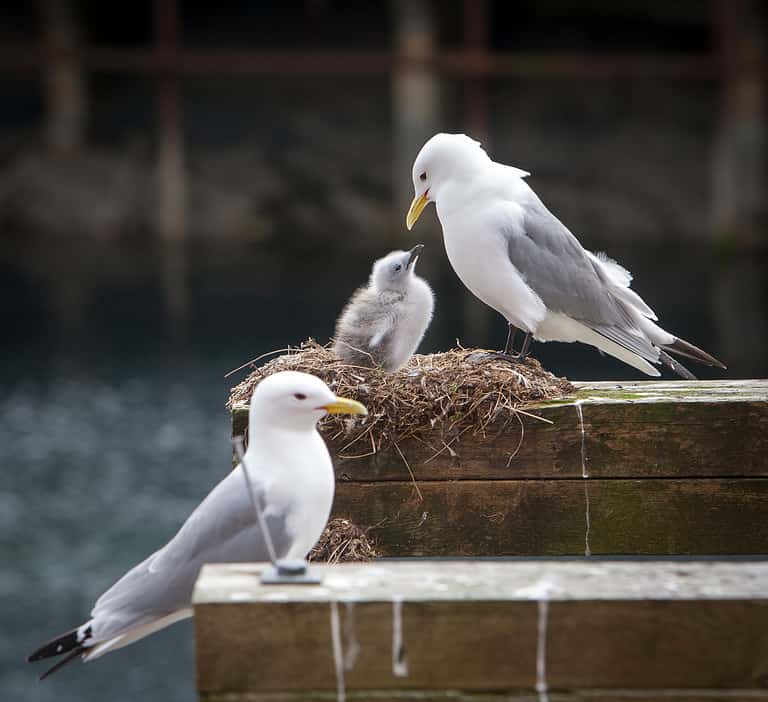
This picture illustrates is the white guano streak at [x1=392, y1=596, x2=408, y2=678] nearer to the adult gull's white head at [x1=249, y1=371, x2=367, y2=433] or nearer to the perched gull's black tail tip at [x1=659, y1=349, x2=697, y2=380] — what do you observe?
the adult gull's white head at [x1=249, y1=371, x2=367, y2=433]

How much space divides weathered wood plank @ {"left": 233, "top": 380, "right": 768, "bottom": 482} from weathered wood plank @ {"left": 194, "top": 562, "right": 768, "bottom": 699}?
44.7 inches

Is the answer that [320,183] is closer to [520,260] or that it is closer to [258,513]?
[520,260]

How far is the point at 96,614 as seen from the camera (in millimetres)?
2787

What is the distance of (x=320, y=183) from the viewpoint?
1902 cm

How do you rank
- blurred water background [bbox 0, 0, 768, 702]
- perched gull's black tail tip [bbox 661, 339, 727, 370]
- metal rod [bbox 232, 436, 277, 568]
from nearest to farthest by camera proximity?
metal rod [bbox 232, 436, 277, 568]
perched gull's black tail tip [bbox 661, 339, 727, 370]
blurred water background [bbox 0, 0, 768, 702]

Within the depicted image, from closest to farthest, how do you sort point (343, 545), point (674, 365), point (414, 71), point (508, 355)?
point (343, 545)
point (508, 355)
point (674, 365)
point (414, 71)

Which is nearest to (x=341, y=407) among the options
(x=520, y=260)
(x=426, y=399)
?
(x=426, y=399)

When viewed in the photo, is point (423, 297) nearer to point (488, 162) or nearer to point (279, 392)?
point (488, 162)

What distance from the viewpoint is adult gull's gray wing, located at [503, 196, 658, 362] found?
12.6ft

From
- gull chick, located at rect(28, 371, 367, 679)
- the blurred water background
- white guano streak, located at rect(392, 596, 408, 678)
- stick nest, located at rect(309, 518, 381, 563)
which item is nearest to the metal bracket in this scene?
white guano streak, located at rect(392, 596, 408, 678)

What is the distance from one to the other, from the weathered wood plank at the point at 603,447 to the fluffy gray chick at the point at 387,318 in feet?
2.20

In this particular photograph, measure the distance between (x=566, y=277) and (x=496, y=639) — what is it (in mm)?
2110

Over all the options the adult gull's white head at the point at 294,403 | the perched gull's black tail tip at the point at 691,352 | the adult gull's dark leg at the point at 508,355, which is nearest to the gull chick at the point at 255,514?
the adult gull's white head at the point at 294,403

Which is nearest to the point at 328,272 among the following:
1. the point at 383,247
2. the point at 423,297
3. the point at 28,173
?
the point at 383,247
